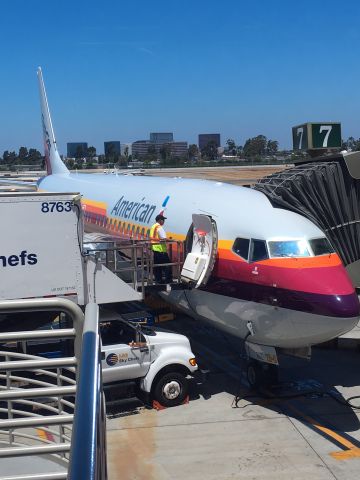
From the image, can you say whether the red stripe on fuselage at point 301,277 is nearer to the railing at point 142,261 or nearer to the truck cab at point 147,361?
the truck cab at point 147,361

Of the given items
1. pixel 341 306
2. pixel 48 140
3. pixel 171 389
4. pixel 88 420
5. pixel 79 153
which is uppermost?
pixel 79 153

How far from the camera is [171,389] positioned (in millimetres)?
12094

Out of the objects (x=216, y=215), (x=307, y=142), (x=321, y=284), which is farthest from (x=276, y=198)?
(x=307, y=142)

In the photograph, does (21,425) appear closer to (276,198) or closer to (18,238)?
(18,238)

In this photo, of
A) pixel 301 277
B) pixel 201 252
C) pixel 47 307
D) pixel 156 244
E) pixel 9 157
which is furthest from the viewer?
pixel 9 157

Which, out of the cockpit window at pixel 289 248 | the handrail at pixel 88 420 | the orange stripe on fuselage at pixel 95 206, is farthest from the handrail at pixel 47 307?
the orange stripe on fuselage at pixel 95 206

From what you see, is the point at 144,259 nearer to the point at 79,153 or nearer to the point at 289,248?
the point at 289,248

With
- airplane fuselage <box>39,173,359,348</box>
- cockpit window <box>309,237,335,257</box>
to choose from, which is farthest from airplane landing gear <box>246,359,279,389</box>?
cockpit window <box>309,237,335,257</box>

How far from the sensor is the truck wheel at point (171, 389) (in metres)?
12.0

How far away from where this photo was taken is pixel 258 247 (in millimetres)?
11383

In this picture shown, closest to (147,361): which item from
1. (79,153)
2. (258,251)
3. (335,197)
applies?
(258,251)

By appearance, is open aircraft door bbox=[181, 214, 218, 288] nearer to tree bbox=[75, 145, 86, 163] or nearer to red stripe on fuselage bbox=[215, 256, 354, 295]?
red stripe on fuselage bbox=[215, 256, 354, 295]

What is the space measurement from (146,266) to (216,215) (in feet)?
6.97

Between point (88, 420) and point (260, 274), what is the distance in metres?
9.43
